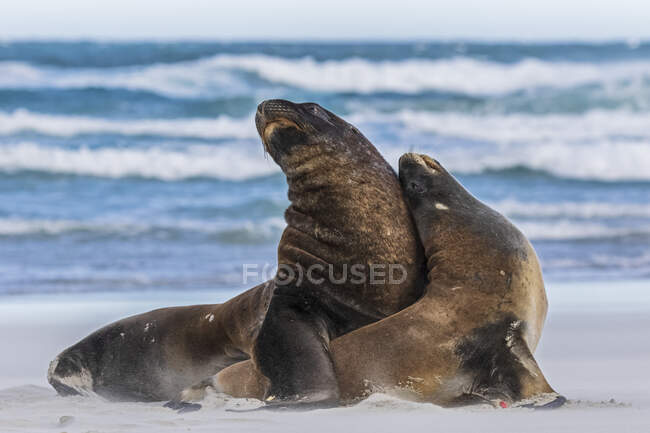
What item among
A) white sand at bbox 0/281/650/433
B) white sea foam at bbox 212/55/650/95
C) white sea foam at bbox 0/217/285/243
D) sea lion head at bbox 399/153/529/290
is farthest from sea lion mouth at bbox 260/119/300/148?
white sea foam at bbox 212/55/650/95

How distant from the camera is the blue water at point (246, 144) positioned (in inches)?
452

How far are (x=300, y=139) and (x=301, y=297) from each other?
3.01 feet

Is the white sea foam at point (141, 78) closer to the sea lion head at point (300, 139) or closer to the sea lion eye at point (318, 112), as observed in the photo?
the sea lion eye at point (318, 112)

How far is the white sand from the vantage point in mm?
4277

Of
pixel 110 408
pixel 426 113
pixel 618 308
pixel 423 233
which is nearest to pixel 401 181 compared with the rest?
pixel 423 233

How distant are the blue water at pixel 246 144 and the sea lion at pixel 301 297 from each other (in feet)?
11.8

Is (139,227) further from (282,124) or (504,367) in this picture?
(504,367)

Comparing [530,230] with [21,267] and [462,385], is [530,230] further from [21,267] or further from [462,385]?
[462,385]

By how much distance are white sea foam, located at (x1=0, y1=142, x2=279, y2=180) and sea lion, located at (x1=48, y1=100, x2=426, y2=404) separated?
11031 mm

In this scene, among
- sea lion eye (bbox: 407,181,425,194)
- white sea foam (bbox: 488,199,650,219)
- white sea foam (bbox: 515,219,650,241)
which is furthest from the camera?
white sea foam (bbox: 488,199,650,219)

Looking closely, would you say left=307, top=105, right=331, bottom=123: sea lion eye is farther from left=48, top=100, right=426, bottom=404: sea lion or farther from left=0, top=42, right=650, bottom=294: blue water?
left=0, top=42, right=650, bottom=294: blue water

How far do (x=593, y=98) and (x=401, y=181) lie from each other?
19.2 m

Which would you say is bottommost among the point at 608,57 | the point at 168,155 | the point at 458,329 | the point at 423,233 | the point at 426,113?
the point at 458,329

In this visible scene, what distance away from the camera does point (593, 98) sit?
2367 cm
